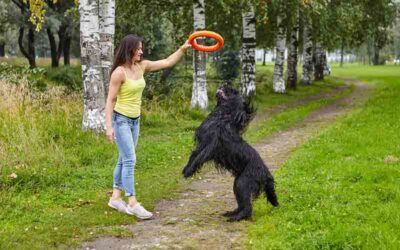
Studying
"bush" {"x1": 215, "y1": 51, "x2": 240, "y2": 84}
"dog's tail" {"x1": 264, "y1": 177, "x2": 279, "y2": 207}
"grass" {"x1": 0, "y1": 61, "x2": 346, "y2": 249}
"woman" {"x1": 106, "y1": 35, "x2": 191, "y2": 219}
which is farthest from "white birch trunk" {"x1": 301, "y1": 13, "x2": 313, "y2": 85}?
"woman" {"x1": 106, "y1": 35, "x2": 191, "y2": 219}

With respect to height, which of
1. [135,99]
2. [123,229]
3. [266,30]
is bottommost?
[123,229]

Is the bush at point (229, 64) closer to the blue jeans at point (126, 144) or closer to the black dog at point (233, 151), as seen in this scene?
the blue jeans at point (126, 144)

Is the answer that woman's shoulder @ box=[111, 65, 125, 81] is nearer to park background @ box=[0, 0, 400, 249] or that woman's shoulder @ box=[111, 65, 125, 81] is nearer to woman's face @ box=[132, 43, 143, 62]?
woman's face @ box=[132, 43, 143, 62]

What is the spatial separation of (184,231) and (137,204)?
3.10 ft

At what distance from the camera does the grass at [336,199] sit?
577 centimetres

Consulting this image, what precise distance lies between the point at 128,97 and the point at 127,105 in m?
0.10

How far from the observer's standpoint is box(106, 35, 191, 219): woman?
677 centimetres

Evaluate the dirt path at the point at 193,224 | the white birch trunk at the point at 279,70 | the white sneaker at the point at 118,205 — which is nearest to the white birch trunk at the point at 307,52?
the white birch trunk at the point at 279,70

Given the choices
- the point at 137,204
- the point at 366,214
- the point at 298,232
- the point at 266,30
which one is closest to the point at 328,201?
the point at 366,214

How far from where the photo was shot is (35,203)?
742cm

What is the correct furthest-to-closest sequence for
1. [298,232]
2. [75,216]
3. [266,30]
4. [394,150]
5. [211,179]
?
[266,30] < [394,150] < [211,179] < [75,216] < [298,232]

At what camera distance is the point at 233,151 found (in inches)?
265

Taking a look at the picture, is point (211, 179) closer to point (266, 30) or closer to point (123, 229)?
point (123, 229)

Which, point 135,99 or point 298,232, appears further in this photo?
point 135,99
